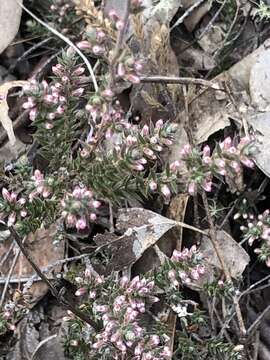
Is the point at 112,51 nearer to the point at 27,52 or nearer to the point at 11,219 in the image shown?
the point at 11,219

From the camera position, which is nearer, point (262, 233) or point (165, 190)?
point (165, 190)

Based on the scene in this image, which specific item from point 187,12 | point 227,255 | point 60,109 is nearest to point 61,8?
point 187,12

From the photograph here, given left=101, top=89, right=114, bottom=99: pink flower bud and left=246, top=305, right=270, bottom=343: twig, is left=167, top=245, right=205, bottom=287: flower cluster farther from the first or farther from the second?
left=101, top=89, right=114, bottom=99: pink flower bud

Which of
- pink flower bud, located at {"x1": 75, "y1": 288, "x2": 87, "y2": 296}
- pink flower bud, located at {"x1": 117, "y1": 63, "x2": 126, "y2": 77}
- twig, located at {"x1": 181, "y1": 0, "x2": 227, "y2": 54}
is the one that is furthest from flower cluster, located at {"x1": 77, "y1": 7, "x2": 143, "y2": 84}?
twig, located at {"x1": 181, "y1": 0, "x2": 227, "y2": 54}

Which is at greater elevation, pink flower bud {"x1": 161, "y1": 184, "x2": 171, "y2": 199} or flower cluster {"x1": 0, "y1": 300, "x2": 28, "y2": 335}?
pink flower bud {"x1": 161, "y1": 184, "x2": 171, "y2": 199}

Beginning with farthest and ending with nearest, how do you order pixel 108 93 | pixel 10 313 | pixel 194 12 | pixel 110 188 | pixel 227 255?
pixel 194 12 → pixel 227 255 → pixel 10 313 → pixel 110 188 → pixel 108 93

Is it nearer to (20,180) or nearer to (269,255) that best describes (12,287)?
(20,180)

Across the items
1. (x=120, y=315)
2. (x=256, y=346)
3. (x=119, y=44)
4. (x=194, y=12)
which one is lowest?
(x=256, y=346)

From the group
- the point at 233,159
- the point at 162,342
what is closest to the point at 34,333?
the point at 162,342
